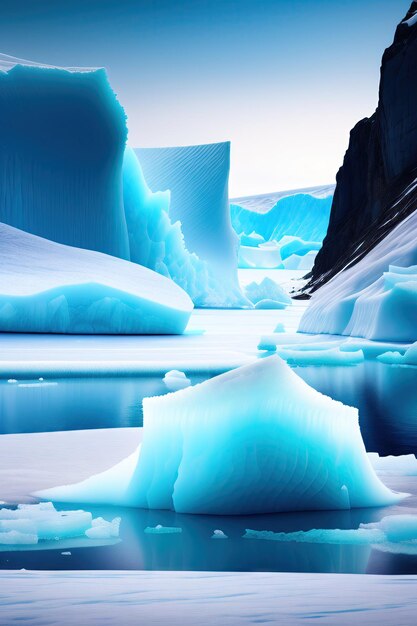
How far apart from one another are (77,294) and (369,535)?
40.9 feet

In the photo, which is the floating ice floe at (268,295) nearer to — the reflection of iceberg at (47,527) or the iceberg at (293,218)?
the reflection of iceberg at (47,527)

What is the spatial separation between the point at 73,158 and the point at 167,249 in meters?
4.24

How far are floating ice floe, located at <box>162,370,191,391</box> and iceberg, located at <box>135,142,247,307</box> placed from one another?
20.9m


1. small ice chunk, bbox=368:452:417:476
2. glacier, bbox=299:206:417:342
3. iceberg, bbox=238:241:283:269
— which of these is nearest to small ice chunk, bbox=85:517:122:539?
small ice chunk, bbox=368:452:417:476

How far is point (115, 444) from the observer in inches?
197

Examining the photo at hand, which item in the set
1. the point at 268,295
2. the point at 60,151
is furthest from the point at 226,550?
the point at 268,295

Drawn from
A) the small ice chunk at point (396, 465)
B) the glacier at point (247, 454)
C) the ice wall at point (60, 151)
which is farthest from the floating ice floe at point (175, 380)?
the ice wall at point (60, 151)

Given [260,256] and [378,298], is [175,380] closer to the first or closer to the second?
[378,298]

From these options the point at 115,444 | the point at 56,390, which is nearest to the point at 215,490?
the point at 115,444

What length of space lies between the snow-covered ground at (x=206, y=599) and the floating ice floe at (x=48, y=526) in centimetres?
59

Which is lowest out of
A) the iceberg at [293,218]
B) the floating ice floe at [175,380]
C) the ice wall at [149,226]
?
the floating ice floe at [175,380]

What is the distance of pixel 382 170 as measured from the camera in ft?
111

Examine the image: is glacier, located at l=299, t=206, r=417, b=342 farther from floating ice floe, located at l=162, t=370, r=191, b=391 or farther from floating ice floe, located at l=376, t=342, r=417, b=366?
floating ice floe, located at l=162, t=370, r=191, b=391

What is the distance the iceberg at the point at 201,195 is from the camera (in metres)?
30.5
